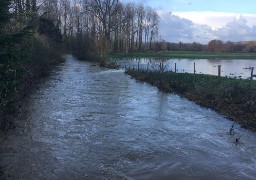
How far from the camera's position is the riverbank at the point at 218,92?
53.8ft

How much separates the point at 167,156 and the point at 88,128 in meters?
4.01

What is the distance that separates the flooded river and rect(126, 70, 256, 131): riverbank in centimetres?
66

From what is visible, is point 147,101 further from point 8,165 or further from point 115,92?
point 8,165

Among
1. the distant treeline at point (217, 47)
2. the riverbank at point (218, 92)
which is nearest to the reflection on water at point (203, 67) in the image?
the riverbank at point (218, 92)

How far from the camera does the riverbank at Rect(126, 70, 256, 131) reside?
53.8 feet

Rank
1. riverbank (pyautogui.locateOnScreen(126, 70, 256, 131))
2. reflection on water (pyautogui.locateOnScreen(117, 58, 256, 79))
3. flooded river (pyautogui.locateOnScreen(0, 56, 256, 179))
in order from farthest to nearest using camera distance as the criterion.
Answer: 1. reflection on water (pyautogui.locateOnScreen(117, 58, 256, 79))
2. riverbank (pyautogui.locateOnScreen(126, 70, 256, 131))
3. flooded river (pyautogui.locateOnScreen(0, 56, 256, 179))

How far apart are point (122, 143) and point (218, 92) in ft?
31.5

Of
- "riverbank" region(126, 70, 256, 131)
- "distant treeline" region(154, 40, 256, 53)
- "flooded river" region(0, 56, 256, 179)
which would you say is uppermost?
"distant treeline" region(154, 40, 256, 53)

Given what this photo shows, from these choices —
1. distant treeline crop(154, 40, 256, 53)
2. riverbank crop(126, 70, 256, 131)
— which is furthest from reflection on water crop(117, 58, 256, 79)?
distant treeline crop(154, 40, 256, 53)

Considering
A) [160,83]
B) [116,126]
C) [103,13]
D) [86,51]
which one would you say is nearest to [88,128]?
[116,126]

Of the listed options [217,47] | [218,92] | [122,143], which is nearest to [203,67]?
[218,92]

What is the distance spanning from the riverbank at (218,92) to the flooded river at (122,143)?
66 cm

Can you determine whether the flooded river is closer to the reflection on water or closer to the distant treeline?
the reflection on water

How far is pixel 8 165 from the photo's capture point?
31.1 ft
